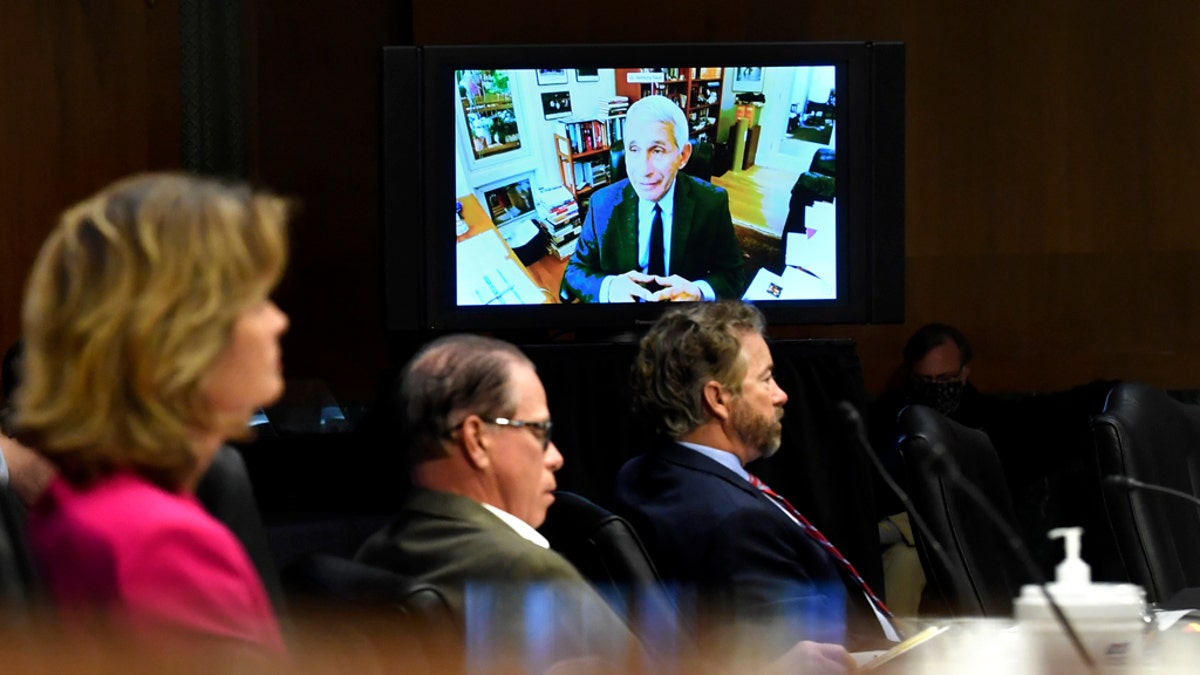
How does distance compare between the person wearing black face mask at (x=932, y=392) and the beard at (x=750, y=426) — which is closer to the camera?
the beard at (x=750, y=426)

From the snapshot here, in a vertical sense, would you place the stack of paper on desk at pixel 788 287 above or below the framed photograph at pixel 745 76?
below

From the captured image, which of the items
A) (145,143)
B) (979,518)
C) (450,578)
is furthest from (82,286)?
(145,143)

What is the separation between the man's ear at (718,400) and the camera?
303 centimetres

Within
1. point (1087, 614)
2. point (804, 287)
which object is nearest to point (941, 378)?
point (804, 287)

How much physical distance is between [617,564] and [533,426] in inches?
9.8

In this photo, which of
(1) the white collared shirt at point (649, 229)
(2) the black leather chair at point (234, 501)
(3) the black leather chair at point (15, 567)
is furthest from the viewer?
(1) the white collared shirt at point (649, 229)

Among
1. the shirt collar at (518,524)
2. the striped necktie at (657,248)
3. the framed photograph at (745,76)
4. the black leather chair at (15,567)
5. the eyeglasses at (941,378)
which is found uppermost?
the framed photograph at (745,76)

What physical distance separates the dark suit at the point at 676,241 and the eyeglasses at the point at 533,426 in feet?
7.32

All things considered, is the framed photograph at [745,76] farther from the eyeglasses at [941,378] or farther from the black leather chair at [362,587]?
the black leather chair at [362,587]

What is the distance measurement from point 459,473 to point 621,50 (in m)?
2.52

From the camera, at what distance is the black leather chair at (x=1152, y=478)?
9.82 feet

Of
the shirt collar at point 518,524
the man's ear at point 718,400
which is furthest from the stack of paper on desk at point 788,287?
the shirt collar at point 518,524

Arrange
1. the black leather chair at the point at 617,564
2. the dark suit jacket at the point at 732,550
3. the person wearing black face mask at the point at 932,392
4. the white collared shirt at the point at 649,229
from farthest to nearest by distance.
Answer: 1. the person wearing black face mask at the point at 932,392
2. the white collared shirt at the point at 649,229
3. the dark suit jacket at the point at 732,550
4. the black leather chair at the point at 617,564

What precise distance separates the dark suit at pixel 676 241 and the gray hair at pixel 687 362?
1.35 meters
